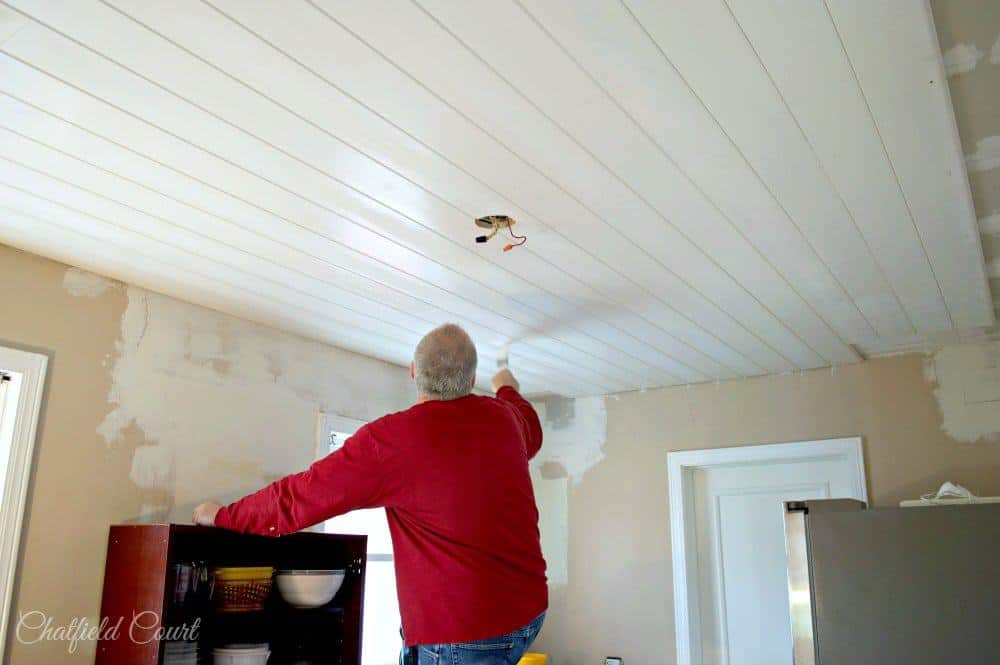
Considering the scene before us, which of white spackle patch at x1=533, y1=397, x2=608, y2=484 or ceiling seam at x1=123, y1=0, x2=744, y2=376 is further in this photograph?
white spackle patch at x1=533, y1=397, x2=608, y2=484

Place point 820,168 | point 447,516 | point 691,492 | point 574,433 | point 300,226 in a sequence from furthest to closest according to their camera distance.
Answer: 1. point 574,433
2. point 691,492
3. point 300,226
4. point 820,168
5. point 447,516

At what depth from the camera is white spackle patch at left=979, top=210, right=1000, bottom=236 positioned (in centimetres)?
229

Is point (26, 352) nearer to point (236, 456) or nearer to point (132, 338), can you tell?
point (132, 338)

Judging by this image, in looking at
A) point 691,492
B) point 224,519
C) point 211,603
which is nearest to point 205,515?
point 224,519

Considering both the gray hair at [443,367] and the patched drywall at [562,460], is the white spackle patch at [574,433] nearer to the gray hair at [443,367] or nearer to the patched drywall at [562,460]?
the patched drywall at [562,460]

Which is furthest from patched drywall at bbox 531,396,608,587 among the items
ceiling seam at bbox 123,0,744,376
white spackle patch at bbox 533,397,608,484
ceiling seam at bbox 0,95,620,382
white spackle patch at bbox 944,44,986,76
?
white spackle patch at bbox 944,44,986,76

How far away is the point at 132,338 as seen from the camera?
109 inches

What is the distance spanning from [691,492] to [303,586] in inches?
81.5

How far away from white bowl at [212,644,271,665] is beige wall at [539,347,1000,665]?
1992 millimetres

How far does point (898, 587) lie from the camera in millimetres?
2305

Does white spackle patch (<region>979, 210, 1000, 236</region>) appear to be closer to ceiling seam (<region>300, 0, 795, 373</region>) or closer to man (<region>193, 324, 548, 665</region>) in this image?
ceiling seam (<region>300, 0, 795, 373</region>)

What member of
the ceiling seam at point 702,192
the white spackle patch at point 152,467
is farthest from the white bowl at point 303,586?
the ceiling seam at point 702,192

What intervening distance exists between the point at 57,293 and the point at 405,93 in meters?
1.54

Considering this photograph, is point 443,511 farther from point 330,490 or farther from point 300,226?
point 300,226
